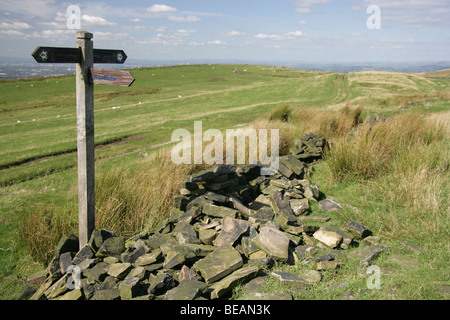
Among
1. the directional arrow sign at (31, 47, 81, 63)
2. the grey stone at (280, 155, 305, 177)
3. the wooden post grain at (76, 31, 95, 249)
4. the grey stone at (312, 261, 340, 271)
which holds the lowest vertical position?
the grey stone at (312, 261, 340, 271)

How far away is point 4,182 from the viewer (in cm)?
905

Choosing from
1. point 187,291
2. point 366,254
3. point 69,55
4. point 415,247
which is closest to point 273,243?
point 366,254

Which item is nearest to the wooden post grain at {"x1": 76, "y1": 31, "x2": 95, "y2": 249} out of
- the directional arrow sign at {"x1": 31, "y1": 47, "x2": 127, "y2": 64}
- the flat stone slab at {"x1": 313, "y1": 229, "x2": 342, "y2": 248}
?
the directional arrow sign at {"x1": 31, "y1": 47, "x2": 127, "y2": 64}

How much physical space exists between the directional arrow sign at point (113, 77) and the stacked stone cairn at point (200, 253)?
2095 mm

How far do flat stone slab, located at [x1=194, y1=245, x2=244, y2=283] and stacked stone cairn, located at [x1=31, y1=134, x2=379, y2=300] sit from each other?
0.4 inches

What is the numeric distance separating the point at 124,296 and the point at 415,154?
618 centimetres

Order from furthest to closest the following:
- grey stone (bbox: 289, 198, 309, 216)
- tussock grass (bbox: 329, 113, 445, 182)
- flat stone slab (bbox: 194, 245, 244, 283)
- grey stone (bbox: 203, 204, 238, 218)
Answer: tussock grass (bbox: 329, 113, 445, 182), grey stone (bbox: 289, 198, 309, 216), grey stone (bbox: 203, 204, 238, 218), flat stone slab (bbox: 194, 245, 244, 283)

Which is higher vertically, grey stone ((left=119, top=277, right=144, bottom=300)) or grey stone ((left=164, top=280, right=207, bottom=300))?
grey stone ((left=164, top=280, right=207, bottom=300))

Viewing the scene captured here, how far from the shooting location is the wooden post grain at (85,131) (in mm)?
4301

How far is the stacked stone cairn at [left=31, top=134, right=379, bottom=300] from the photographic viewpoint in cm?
367

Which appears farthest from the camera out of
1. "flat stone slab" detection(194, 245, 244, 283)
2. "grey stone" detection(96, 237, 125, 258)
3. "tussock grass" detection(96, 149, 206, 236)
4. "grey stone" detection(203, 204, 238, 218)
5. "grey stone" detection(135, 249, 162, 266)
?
"tussock grass" detection(96, 149, 206, 236)

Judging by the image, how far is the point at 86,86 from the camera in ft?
14.2

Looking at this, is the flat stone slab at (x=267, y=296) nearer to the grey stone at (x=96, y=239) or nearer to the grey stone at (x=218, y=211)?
the grey stone at (x=218, y=211)

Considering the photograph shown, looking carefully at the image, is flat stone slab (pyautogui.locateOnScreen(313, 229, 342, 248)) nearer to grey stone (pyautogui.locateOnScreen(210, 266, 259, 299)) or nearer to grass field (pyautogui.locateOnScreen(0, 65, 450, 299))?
grass field (pyautogui.locateOnScreen(0, 65, 450, 299))
